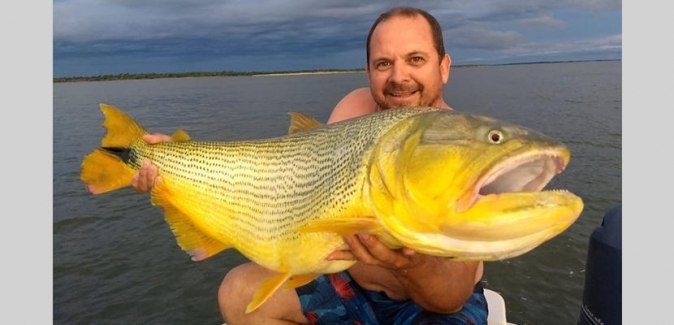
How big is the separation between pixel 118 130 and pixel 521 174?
2817 mm

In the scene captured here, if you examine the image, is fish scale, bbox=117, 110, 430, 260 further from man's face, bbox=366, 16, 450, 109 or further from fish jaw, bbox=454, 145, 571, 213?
man's face, bbox=366, 16, 450, 109

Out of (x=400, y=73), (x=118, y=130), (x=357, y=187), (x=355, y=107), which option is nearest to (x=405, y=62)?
(x=400, y=73)

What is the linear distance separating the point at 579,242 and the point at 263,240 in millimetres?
6294

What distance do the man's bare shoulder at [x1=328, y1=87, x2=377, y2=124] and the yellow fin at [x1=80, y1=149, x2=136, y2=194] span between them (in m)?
1.78

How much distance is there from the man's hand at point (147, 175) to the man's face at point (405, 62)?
1.74 m

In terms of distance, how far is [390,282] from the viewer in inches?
136

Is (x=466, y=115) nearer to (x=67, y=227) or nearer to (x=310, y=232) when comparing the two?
(x=310, y=232)

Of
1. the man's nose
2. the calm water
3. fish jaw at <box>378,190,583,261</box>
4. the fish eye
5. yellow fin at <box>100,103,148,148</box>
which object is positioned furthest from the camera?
the calm water

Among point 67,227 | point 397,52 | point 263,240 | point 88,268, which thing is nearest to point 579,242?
point 397,52

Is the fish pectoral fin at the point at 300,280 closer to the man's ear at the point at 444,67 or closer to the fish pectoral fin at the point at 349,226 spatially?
the fish pectoral fin at the point at 349,226

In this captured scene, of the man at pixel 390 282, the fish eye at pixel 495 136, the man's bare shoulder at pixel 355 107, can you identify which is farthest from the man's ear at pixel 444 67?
the fish eye at pixel 495 136

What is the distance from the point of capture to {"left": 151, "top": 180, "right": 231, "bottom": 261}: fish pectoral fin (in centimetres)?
316

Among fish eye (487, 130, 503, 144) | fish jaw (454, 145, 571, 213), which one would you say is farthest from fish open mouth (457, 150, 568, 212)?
fish eye (487, 130, 503, 144)

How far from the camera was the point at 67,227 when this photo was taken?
8.79 metres
